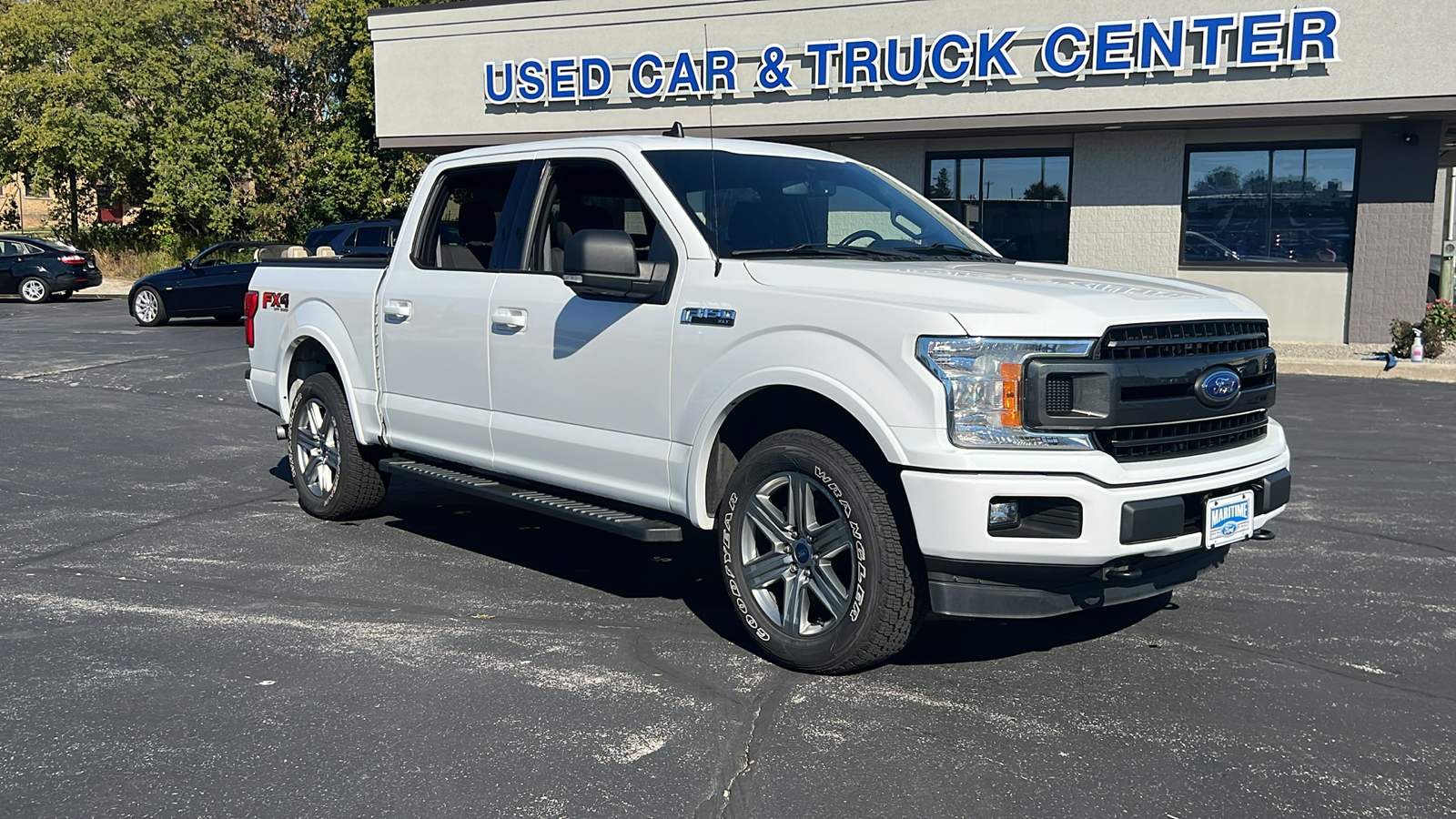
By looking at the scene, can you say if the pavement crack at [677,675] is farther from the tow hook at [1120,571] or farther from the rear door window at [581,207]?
the rear door window at [581,207]

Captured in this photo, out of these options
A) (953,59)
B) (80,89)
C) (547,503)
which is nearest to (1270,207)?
(953,59)

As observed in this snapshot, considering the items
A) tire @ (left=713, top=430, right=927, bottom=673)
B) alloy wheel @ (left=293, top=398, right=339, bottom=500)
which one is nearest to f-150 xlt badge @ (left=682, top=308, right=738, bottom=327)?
tire @ (left=713, top=430, right=927, bottom=673)

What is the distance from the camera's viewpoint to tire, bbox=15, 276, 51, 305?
2908 cm

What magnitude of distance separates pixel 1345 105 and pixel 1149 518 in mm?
15292

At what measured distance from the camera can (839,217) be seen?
6.12m

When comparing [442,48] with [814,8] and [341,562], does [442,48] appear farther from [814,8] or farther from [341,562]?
[341,562]

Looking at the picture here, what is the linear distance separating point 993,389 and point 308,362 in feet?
16.0

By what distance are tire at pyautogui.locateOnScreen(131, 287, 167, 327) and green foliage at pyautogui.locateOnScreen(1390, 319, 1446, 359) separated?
19497 millimetres

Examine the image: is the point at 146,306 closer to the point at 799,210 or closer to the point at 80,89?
the point at 80,89

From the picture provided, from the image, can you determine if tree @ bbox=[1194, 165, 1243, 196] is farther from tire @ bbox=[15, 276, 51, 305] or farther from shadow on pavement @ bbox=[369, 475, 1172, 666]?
tire @ bbox=[15, 276, 51, 305]

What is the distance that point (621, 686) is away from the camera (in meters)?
4.79

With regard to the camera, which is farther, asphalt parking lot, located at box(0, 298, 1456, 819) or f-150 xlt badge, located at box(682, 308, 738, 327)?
f-150 xlt badge, located at box(682, 308, 738, 327)

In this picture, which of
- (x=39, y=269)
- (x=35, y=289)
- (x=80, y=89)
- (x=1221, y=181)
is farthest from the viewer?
(x=80, y=89)

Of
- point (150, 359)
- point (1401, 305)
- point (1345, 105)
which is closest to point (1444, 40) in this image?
point (1345, 105)
